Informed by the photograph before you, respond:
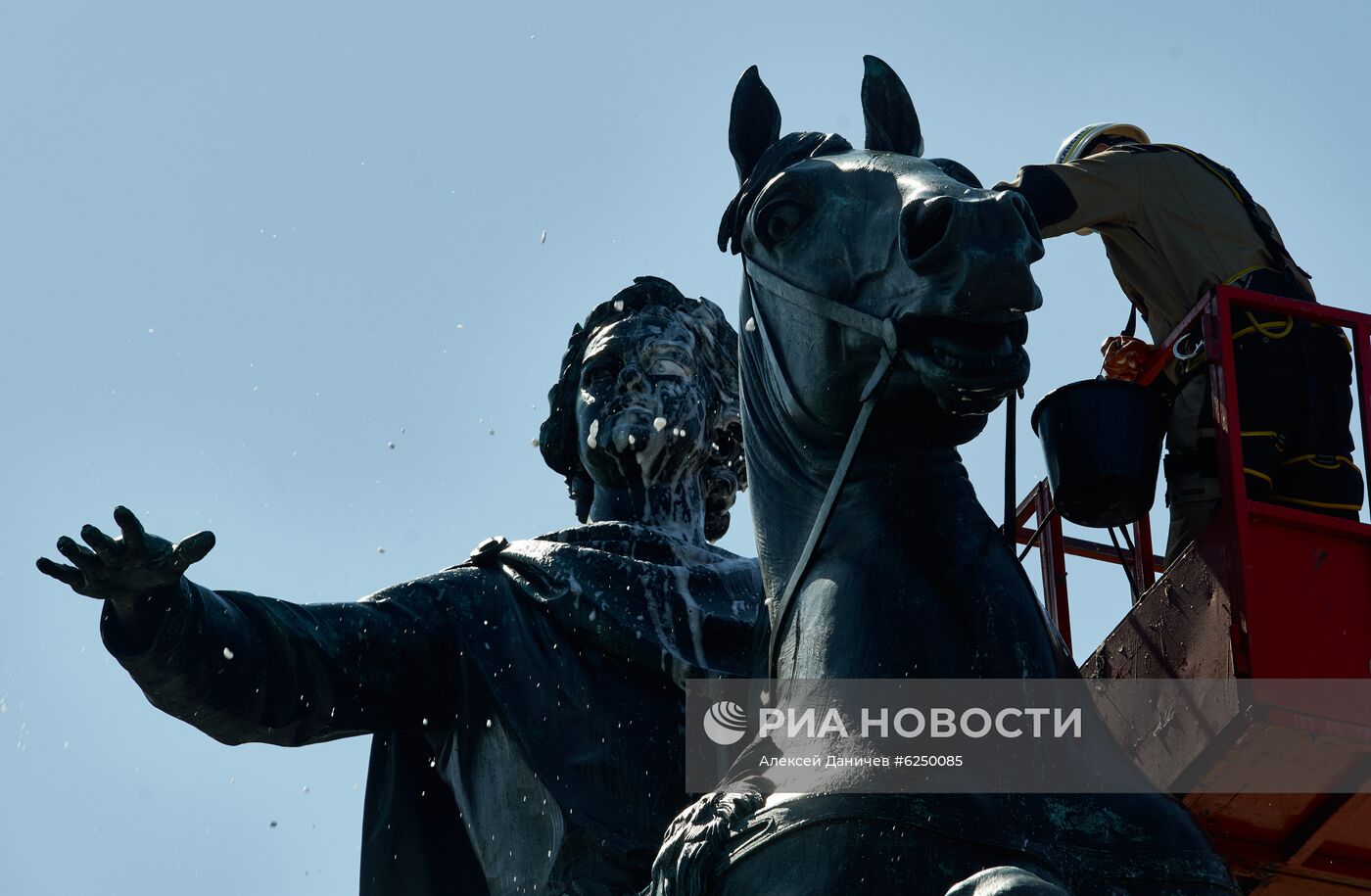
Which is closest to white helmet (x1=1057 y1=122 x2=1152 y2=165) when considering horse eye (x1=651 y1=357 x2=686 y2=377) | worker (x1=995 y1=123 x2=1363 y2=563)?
worker (x1=995 y1=123 x2=1363 y2=563)

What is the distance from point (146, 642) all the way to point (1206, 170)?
5194 mm

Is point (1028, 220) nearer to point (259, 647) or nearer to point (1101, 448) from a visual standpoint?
point (259, 647)

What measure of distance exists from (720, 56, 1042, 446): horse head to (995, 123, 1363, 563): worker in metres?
3.60

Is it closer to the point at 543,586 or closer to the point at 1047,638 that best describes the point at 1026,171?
the point at 543,586

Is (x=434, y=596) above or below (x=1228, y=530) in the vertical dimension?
below

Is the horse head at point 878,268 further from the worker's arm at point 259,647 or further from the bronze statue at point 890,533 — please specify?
the worker's arm at point 259,647

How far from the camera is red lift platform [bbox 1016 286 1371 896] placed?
29.9 ft

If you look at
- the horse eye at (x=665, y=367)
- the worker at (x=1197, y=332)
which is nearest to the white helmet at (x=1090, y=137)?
the worker at (x=1197, y=332)

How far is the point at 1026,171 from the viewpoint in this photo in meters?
9.59

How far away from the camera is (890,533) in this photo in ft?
16.6

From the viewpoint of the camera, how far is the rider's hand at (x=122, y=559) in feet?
19.3

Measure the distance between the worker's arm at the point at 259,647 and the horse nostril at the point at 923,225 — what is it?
6.16ft

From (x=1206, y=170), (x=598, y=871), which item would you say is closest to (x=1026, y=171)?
(x=1206, y=170)

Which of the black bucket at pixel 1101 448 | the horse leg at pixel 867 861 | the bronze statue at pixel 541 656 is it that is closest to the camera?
the horse leg at pixel 867 861
